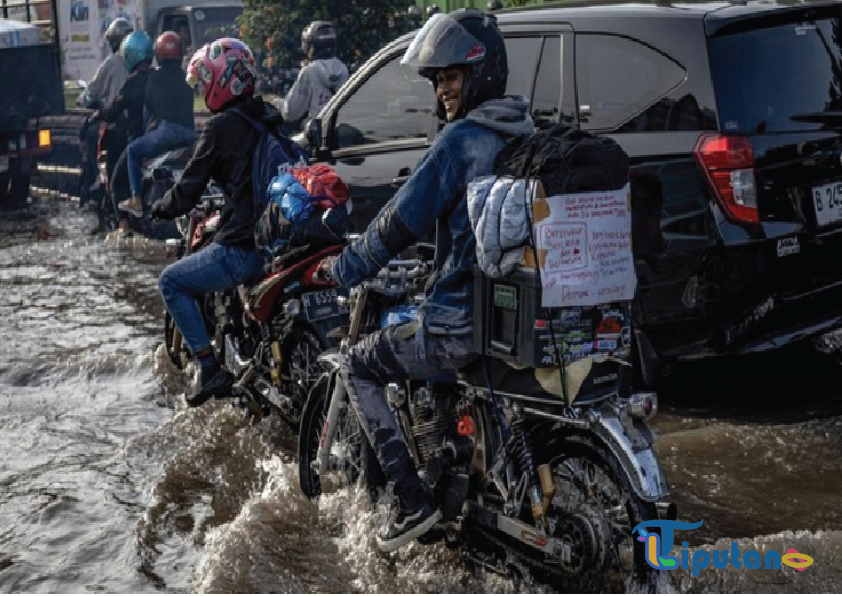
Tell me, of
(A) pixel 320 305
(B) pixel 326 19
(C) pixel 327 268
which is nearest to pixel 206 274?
(A) pixel 320 305

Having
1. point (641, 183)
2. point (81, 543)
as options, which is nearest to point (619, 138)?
point (641, 183)

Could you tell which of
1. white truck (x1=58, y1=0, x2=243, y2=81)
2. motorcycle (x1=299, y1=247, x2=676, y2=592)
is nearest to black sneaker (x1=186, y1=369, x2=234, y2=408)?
motorcycle (x1=299, y1=247, x2=676, y2=592)

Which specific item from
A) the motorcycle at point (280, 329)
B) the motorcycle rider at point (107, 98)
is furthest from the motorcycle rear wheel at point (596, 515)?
the motorcycle rider at point (107, 98)

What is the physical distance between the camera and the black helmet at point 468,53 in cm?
464

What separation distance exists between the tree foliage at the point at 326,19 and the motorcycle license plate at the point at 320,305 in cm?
1101

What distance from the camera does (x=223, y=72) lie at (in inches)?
272

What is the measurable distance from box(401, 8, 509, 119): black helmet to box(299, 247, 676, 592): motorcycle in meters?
0.85

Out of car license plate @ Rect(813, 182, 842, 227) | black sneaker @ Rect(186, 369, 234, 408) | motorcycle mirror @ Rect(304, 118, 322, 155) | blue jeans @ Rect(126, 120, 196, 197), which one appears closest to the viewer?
car license plate @ Rect(813, 182, 842, 227)

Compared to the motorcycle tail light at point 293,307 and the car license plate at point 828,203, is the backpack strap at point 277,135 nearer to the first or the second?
the motorcycle tail light at point 293,307

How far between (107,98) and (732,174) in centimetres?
1004

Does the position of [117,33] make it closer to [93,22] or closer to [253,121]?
[253,121]

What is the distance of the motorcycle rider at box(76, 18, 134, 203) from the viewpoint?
47.3ft

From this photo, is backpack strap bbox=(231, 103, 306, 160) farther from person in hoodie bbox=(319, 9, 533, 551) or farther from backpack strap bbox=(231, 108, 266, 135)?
person in hoodie bbox=(319, 9, 533, 551)

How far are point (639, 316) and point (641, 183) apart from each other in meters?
0.62
